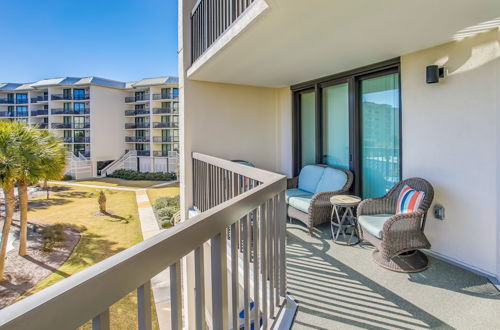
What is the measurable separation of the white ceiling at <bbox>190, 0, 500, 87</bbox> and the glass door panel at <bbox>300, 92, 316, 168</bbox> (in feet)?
3.71

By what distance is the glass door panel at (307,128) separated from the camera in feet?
18.2

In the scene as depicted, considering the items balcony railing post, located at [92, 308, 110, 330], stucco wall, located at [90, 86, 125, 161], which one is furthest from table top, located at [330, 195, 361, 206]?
stucco wall, located at [90, 86, 125, 161]

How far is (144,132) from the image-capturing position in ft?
101

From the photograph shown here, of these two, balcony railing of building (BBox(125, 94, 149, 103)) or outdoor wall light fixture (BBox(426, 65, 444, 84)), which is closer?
outdoor wall light fixture (BBox(426, 65, 444, 84))

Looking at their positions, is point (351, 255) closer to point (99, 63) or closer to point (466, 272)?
point (466, 272)

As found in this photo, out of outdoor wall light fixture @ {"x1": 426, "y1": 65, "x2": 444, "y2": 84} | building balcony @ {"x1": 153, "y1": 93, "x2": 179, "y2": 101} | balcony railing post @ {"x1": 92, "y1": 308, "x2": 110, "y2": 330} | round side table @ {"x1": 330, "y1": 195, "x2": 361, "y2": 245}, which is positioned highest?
building balcony @ {"x1": 153, "y1": 93, "x2": 179, "y2": 101}

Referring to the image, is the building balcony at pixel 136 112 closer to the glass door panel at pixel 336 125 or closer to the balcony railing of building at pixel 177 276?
the glass door panel at pixel 336 125

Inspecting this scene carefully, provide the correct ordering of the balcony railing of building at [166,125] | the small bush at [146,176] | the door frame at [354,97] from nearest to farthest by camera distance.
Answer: the door frame at [354,97]
the small bush at [146,176]
the balcony railing of building at [166,125]

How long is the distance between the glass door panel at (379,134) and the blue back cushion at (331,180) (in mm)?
389

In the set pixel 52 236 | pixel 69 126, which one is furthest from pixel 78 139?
pixel 52 236

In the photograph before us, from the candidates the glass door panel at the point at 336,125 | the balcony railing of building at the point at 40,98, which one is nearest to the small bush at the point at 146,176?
the balcony railing of building at the point at 40,98

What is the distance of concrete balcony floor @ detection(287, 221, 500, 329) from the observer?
213 cm

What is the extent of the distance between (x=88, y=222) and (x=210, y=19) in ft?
43.7

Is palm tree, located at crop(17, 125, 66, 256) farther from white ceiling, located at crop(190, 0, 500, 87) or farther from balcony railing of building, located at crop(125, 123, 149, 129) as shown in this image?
balcony railing of building, located at crop(125, 123, 149, 129)
